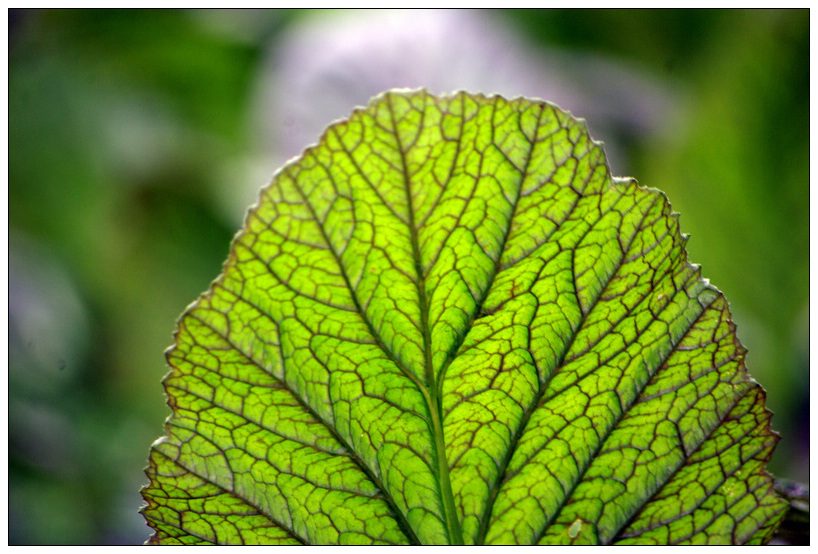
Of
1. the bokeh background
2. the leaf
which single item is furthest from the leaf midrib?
the bokeh background

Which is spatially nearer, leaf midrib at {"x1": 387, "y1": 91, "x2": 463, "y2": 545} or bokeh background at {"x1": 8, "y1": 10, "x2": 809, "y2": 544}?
leaf midrib at {"x1": 387, "y1": 91, "x2": 463, "y2": 545}

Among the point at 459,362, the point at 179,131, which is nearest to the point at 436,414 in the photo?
the point at 459,362

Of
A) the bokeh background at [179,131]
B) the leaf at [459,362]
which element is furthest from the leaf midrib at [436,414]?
the bokeh background at [179,131]

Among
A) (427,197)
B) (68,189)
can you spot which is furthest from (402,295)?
(68,189)

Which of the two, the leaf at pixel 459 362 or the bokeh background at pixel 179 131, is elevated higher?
the bokeh background at pixel 179 131

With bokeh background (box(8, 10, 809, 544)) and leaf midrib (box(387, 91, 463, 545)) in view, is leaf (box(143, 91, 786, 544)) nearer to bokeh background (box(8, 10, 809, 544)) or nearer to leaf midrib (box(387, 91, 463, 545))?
leaf midrib (box(387, 91, 463, 545))

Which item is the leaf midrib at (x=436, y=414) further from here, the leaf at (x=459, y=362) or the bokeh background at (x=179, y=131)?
the bokeh background at (x=179, y=131)

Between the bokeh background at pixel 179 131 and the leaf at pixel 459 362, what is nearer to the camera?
the leaf at pixel 459 362
